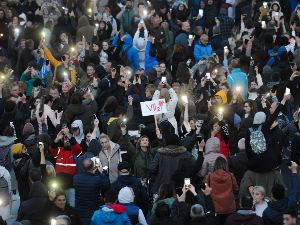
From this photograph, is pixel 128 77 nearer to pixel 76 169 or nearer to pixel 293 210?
pixel 76 169

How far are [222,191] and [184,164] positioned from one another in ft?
2.25

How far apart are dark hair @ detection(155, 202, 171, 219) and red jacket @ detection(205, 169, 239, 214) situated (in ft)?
5.32

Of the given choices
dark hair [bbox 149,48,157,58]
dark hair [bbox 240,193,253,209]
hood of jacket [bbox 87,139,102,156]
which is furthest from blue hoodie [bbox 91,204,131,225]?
dark hair [bbox 149,48,157,58]

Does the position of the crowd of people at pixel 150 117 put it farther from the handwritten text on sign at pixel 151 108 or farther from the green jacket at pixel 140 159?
the handwritten text on sign at pixel 151 108

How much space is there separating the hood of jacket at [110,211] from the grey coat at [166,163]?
191cm

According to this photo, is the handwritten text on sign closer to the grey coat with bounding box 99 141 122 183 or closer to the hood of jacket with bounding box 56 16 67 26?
the grey coat with bounding box 99 141 122 183

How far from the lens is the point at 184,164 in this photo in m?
8.20

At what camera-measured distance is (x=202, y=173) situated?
29.4 feet

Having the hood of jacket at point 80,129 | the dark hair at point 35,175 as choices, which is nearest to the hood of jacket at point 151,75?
the hood of jacket at point 80,129

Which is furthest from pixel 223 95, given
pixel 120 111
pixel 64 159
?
pixel 64 159

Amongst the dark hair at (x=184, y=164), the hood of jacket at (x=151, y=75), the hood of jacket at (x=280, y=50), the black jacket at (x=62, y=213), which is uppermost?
the hood of jacket at (x=280, y=50)

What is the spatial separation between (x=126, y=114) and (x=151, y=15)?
24.2 ft

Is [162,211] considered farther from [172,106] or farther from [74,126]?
[172,106]

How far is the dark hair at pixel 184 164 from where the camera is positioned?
26.9ft
